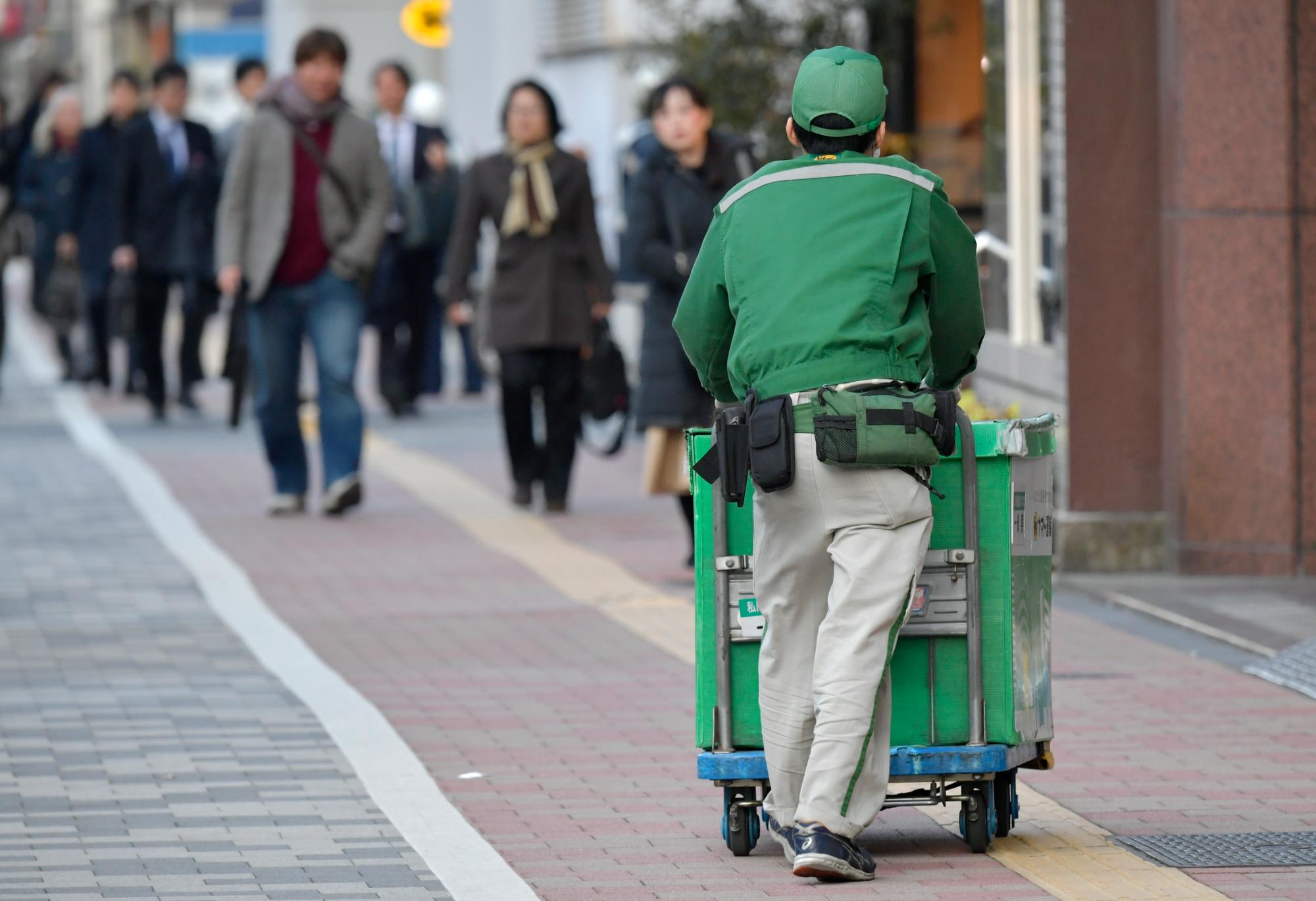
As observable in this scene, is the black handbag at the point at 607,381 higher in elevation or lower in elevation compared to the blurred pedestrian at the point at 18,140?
lower

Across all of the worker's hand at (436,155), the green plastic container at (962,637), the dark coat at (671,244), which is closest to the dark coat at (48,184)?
the worker's hand at (436,155)

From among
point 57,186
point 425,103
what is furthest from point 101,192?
point 425,103

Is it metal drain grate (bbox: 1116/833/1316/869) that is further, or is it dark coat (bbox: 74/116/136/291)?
dark coat (bbox: 74/116/136/291)

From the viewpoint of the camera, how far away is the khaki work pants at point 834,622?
18.0ft

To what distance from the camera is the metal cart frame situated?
18.6ft

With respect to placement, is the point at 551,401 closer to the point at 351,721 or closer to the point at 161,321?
the point at 351,721

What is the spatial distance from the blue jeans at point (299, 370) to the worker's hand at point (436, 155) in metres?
5.23

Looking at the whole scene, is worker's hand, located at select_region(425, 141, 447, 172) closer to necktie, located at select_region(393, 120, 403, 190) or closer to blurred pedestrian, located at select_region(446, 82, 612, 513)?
necktie, located at select_region(393, 120, 403, 190)

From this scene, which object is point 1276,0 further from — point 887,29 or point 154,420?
point 154,420

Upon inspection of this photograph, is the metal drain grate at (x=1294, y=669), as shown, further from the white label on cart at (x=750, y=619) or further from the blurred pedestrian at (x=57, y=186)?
the blurred pedestrian at (x=57, y=186)

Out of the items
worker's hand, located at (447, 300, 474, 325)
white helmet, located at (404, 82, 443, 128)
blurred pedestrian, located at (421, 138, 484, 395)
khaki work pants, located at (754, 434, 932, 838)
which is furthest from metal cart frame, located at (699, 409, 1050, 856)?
white helmet, located at (404, 82, 443, 128)

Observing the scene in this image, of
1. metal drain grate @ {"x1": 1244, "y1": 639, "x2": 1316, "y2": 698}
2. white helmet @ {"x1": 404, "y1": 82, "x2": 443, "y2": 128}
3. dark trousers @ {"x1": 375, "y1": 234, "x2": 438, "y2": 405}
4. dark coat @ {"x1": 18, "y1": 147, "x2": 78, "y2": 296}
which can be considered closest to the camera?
metal drain grate @ {"x1": 1244, "y1": 639, "x2": 1316, "y2": 698}

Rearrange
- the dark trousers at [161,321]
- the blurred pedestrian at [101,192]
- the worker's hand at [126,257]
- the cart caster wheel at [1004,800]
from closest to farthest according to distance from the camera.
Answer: the cart caster wheel at [1004,800] → the worker's hand at [126,257] → the dark trousers at [161,321] → the blurred pedestrian at [101,192]

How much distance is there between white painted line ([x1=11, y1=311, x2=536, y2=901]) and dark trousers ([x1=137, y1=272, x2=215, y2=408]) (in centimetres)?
363
